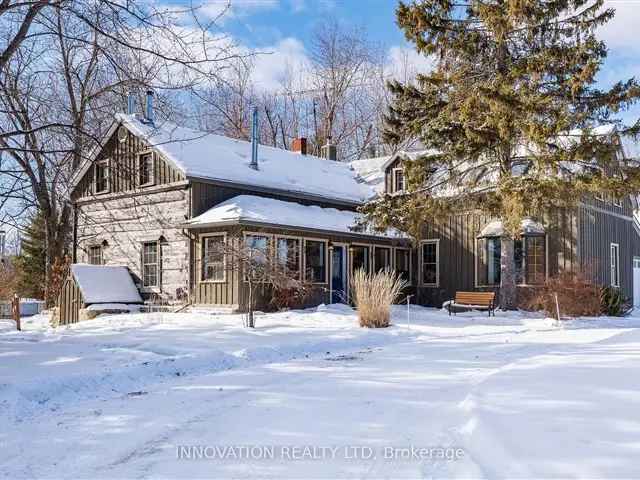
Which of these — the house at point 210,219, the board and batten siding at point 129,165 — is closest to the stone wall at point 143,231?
the house at point 210,219

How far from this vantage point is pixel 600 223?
72.5ft

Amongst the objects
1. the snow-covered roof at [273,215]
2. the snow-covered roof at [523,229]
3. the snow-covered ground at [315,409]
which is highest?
the snow-covered roof at [273,215]

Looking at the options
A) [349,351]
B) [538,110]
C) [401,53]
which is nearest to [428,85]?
[538,110]

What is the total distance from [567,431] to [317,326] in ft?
32.3

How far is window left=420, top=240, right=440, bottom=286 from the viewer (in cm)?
2358

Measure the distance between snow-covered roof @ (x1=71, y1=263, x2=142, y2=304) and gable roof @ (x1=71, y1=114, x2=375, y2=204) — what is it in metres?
4.28

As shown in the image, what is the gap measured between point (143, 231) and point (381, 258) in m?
8.23

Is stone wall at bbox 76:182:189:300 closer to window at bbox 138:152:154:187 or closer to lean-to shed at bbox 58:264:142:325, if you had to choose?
window at bbox 138:152:154:187

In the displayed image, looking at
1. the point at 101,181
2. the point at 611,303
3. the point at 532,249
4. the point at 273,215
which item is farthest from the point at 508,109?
the point at 101,181

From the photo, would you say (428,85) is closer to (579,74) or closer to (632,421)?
(579,74)

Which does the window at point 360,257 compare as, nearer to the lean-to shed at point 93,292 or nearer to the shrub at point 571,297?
the shrub at point 571,297

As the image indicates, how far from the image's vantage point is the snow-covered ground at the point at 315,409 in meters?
4.35

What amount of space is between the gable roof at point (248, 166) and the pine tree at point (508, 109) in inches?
169

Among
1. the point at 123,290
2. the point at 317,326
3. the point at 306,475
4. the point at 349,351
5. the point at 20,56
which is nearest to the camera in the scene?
the point at 306,475
